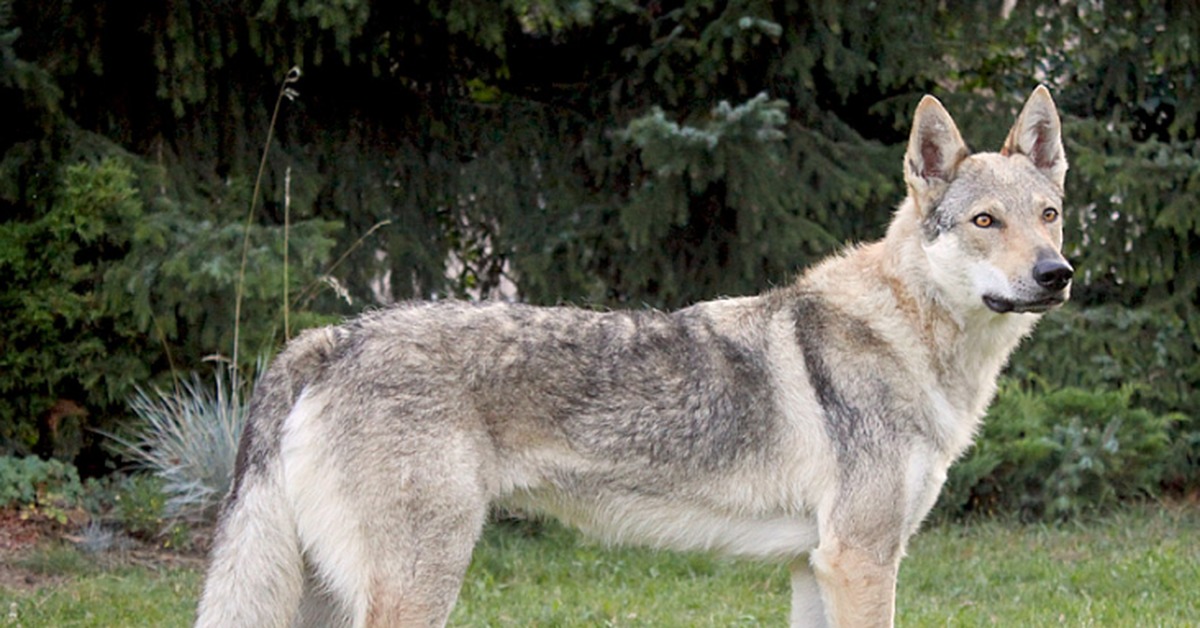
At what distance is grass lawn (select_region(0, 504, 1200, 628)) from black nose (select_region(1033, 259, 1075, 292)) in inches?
83.4

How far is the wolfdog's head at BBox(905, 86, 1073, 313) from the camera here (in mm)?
4660

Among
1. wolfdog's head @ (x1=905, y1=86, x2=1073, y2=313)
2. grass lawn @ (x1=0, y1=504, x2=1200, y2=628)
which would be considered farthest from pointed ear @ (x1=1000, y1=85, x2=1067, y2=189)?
grass lawn @ (x1=0, y1=504, x2=1200, y2=628)

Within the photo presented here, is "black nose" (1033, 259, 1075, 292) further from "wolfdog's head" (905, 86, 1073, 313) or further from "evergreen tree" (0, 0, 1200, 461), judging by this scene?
"evergreen tree" (0, 0, 1200, 461)

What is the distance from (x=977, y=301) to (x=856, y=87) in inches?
182

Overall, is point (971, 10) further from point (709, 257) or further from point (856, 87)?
point (709, 257)

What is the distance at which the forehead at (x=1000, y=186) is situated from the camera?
4809 mm

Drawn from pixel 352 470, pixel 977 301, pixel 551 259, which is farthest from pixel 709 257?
pixel 352 470

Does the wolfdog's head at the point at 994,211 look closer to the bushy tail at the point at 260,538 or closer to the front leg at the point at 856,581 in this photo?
the front leg at the point at 856,581

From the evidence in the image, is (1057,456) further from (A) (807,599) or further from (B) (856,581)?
(B) (856,581)

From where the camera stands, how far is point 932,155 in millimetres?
5000

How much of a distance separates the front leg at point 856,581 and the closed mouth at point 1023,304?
930 mm

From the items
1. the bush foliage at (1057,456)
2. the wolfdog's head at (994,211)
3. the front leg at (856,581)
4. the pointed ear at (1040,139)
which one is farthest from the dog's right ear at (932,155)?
the bush foliage at (1057,456)

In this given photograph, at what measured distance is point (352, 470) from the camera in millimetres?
4246

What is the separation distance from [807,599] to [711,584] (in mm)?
2289
